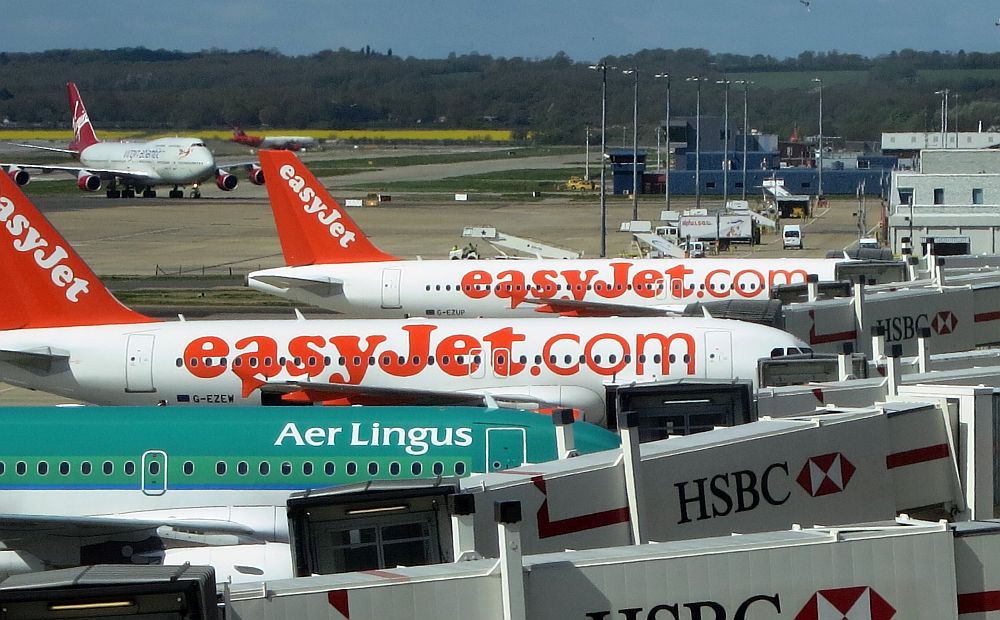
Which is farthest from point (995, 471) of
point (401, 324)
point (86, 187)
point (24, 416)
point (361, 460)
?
point (86, 187)

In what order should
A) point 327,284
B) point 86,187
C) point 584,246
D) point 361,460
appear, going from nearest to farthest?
1. point 361,460
2. point 327,284
3. point 584,246
4. point 86,187

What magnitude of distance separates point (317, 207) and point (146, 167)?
82362 millimetres

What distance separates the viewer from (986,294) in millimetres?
35375

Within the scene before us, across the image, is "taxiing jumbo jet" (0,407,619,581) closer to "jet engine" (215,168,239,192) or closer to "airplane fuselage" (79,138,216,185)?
"jet engine" (215,168,239,192)

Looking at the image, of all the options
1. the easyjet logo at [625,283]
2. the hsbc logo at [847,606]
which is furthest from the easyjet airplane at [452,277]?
the hsbc logo at [847,606]

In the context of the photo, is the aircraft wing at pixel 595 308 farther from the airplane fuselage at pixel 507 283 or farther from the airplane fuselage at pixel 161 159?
the airplane fuselage at pixel 161 159

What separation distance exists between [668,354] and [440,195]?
378ft

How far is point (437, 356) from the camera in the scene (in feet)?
109

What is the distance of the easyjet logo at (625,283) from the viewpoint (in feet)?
154

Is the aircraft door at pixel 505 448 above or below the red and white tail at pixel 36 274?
below

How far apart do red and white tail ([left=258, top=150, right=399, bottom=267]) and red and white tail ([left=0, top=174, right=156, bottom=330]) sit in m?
17.0

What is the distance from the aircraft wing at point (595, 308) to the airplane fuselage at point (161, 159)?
83490 mm

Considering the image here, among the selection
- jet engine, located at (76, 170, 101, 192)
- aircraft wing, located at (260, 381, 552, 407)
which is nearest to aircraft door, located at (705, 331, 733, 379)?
aircraft wing, located at (260, 381, 552, 407)

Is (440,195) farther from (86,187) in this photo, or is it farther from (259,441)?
(259,441)
